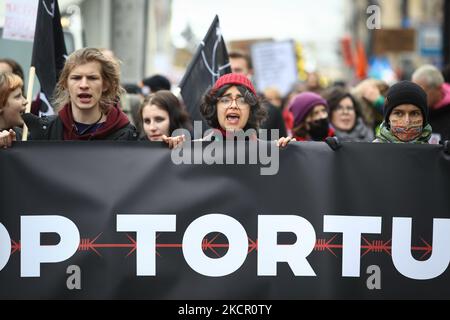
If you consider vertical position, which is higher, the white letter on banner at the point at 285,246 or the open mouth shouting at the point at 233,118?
the open mouth shouting at the point at 233,118

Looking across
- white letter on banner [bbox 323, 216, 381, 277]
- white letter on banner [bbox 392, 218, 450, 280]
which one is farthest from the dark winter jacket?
white letter on banner [bbox 392, 218, 450, 280]

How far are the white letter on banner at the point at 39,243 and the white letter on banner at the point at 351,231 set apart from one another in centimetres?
138

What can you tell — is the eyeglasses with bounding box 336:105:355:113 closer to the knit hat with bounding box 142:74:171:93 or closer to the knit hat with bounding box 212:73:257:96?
the knit hat with bounding box 142:74:171:93

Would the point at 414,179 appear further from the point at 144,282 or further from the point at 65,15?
the point at 65,15

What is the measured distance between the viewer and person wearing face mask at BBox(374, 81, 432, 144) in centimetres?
611

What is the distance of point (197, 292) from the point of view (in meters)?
5.61

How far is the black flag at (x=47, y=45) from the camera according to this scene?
6.90 m

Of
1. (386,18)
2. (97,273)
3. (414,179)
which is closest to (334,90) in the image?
(414,179)

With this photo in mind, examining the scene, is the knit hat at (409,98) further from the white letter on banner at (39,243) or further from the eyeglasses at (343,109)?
the eyeglasses at (343,109)

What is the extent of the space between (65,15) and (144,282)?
715 centimetres

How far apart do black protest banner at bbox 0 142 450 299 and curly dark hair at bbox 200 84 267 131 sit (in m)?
0.61

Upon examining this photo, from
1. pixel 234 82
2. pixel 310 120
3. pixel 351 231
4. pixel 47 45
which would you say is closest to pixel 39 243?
pixel 234 82

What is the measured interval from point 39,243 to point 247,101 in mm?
1535

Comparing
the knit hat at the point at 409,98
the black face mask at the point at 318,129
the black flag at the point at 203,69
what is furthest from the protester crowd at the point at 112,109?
the black face mask at the point at 318,129
